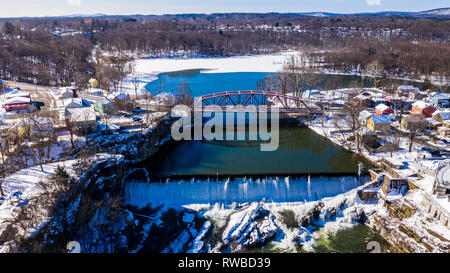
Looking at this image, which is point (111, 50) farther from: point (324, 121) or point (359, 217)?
Result: point (359, 217)

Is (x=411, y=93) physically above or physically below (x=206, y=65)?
below

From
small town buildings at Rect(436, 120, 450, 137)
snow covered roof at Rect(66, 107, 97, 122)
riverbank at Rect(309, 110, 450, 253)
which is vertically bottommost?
riverbank at Rect(309, 110, 450, 253)

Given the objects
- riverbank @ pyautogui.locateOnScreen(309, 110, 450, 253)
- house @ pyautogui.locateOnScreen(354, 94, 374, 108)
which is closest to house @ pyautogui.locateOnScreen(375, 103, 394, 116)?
house @ pyautogui.locateOnScreen(354, 94, 374, 108)

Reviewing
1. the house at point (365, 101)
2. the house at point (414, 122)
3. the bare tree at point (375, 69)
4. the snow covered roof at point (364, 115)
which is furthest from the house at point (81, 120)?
the bare tree at point (375, 69)

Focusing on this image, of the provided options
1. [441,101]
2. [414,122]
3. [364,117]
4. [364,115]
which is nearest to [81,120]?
[364,117]

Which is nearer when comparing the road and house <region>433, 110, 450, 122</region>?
house <region>433, 110, 450, 122</region>

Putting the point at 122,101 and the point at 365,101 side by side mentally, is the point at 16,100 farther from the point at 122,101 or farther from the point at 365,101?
the point at 365,101

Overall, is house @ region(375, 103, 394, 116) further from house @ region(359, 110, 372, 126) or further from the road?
the road
